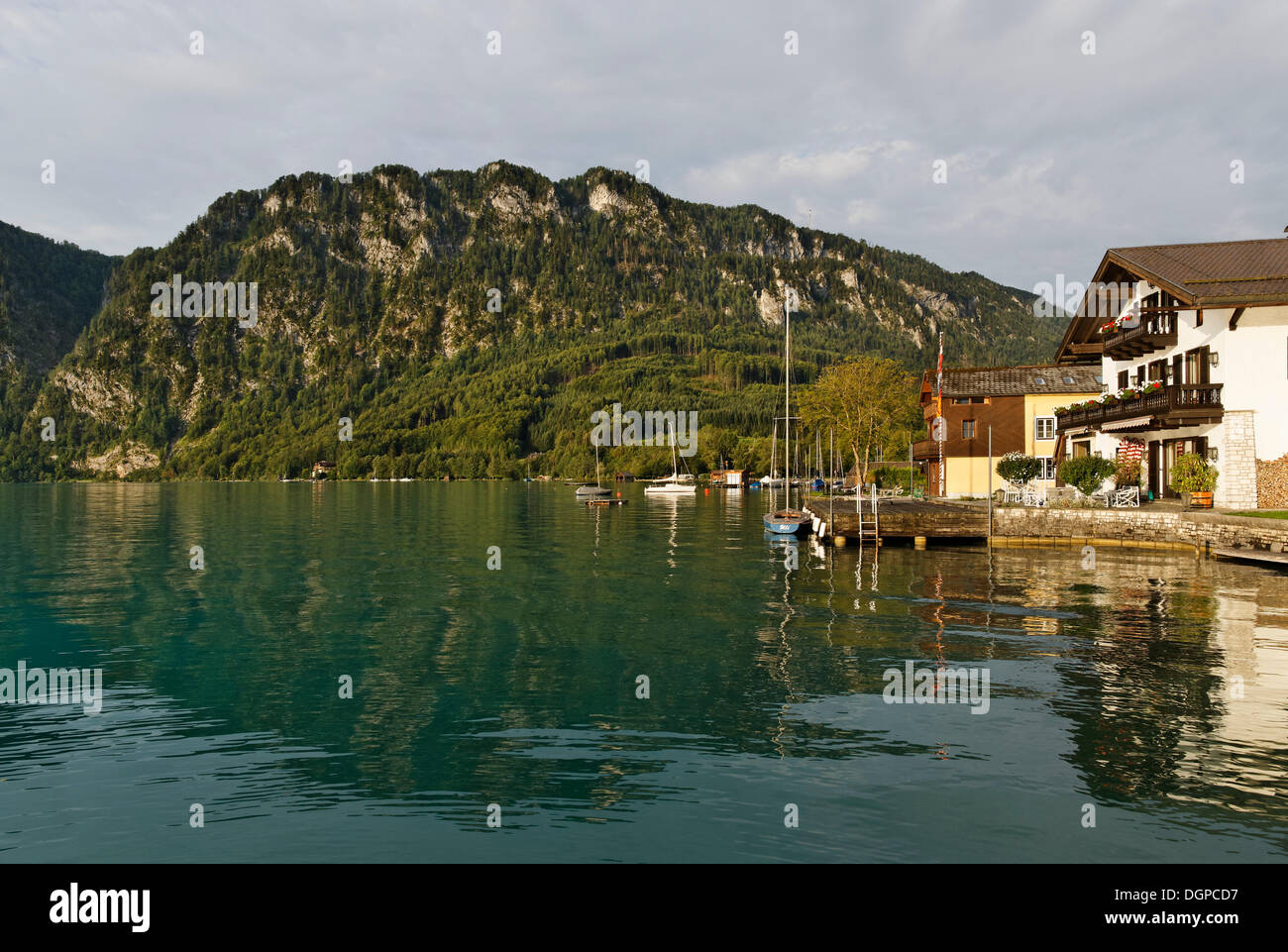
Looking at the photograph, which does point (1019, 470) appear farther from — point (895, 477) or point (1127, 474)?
point (895, 477)

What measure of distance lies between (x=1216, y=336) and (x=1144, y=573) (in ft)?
54.8

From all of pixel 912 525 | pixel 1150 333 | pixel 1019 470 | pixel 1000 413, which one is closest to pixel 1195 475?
pixel 1150 333

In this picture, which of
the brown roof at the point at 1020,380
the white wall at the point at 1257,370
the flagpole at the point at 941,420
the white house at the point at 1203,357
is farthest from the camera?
the brown roof at the point at 1020,380

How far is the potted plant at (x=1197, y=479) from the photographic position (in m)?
46.8

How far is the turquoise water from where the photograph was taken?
1239 centimetres

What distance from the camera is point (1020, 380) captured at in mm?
77625

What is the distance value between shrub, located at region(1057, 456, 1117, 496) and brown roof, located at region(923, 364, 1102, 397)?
874 inches

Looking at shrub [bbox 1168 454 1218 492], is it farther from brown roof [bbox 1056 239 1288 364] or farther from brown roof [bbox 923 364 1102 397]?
brown roof [bbox 923 364 1102 397]

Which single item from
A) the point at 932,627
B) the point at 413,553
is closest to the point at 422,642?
the point at 932,627

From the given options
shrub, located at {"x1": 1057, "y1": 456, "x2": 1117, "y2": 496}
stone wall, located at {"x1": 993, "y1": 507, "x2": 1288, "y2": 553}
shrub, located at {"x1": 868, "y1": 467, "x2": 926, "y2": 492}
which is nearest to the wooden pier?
stone wall, located at {"x1": 993, "y1": 507, "x2": 1288, "y2": 553}

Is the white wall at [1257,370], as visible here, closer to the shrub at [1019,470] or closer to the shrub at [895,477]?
the shrub at [1019,470]

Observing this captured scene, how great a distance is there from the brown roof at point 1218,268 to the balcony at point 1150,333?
8.00 feet

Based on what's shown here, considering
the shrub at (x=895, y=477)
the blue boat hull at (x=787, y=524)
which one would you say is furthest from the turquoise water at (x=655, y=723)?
the shrub at (x=895, y=477)
